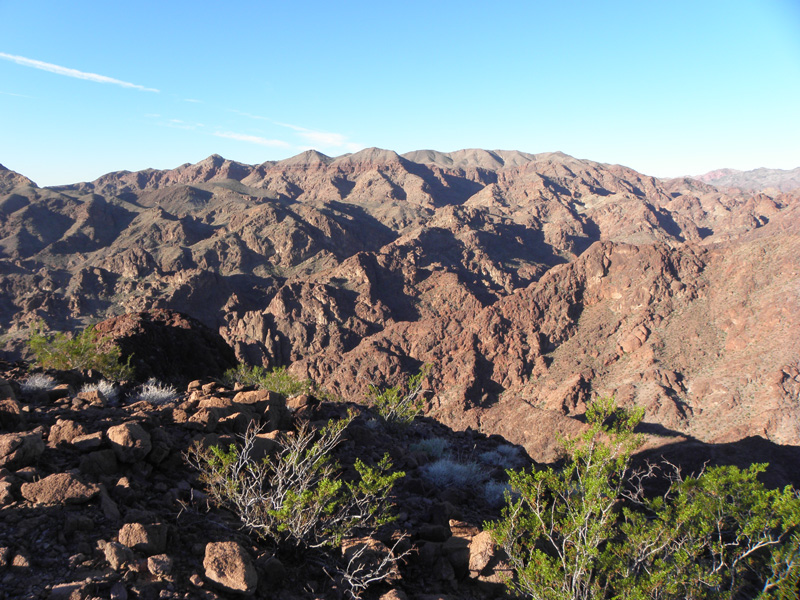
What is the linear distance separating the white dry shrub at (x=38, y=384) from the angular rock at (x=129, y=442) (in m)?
3.46

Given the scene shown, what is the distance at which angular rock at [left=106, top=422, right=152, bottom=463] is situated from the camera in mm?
5461

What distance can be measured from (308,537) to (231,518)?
3.12ft

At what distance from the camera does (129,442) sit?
5.52 metres

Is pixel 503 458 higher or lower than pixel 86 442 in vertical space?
lower

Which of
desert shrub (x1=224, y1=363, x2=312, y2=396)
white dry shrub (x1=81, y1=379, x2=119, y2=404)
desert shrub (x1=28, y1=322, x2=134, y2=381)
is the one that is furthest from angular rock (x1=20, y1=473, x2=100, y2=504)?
desert shrub (x1=224, y1=363, x2=312, y2=396)

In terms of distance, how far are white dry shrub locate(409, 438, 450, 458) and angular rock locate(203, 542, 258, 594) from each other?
22.8ft

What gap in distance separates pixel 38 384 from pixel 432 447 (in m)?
8.21

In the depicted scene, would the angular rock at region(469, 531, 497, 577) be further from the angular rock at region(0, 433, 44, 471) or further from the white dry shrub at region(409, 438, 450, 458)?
the angular rock at region(0, 433, 44, 471)

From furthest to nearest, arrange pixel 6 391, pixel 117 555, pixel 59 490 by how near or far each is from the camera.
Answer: pixel 6 391 → pixel 59 490 → pixel 117 555

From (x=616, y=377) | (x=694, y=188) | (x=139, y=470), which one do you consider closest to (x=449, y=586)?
(x=139, y=470)

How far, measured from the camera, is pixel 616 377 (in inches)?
1890

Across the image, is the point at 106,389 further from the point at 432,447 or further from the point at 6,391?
the point at 432,447

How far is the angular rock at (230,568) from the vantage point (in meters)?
4.05

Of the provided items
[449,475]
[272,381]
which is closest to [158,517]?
[449,475]
